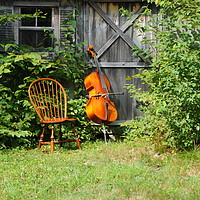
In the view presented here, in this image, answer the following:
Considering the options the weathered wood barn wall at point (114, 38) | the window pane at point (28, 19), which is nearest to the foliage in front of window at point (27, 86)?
the weathered wood barn wall at point (114, 38)

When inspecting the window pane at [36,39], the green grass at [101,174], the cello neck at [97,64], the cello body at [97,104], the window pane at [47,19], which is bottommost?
the green grass at [101,174]

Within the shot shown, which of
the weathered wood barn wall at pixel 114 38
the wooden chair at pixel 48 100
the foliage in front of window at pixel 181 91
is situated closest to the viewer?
the foliage in front of window at pixel 181 91

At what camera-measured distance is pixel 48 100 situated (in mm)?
5891

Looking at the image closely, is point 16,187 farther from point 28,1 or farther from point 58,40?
point 28,1

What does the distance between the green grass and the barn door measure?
5.34 feet

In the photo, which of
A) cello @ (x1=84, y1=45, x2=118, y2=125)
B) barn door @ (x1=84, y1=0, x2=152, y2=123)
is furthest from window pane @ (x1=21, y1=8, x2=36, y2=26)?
cello @ (x1=84, y1=45, x2=118, y2=125)

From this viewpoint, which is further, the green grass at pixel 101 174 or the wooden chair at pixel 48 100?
the wooden chair at pixel 48 100

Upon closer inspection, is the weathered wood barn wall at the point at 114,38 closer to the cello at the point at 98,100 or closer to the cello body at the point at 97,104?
the cello at the point at 98,100

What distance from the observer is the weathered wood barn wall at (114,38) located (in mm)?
6301

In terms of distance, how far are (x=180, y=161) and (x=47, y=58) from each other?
10.4 feet

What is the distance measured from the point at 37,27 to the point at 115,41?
146cm

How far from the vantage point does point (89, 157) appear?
15.6 ft

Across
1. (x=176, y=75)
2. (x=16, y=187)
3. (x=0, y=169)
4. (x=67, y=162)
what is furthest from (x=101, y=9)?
(x=16, y=187)

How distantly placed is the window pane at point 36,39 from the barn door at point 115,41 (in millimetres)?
722
